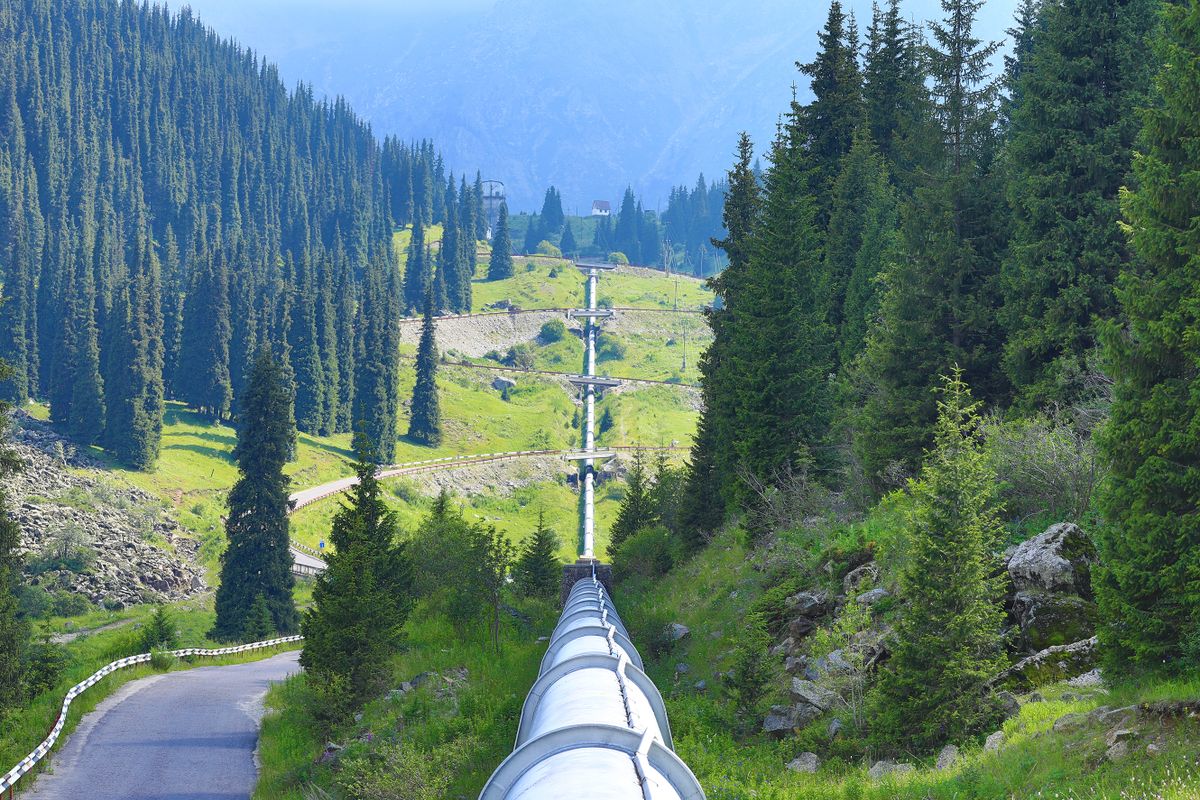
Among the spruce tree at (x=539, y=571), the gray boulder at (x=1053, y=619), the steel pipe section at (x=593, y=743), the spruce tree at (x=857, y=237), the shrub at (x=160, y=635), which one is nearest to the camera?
the steel pipe section at (x=593, y=743)

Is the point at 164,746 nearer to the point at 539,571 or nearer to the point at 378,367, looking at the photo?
the point at 539,571

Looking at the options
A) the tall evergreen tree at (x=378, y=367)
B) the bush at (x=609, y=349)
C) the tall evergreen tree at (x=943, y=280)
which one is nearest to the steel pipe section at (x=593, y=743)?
the tall evergreen tree at (x=943, y=280)

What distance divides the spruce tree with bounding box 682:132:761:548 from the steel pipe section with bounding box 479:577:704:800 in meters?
26.9

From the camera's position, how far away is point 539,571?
4466 centimetres

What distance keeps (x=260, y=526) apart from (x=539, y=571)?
23.1m

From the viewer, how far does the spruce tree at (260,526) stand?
61000mm

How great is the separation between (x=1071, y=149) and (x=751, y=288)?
39.9 ft

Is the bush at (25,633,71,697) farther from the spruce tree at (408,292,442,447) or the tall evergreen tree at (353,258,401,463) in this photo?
the spruce tree at (408,292,442,447)

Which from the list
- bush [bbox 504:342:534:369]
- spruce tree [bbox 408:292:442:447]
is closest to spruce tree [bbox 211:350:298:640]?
spruce tree [bbox 408:292:442:447]

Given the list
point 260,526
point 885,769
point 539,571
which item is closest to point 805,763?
point 885,769

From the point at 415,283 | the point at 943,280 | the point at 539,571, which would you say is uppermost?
the point at 415,283

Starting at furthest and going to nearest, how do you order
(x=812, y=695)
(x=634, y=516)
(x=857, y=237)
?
(x=634, y=516) < (x=857, y=237) < (x=812, y=695)

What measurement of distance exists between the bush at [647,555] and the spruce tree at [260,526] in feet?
67.7

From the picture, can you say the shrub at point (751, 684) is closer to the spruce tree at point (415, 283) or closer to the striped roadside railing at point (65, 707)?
the striped roadside railing at point (65, 707)
